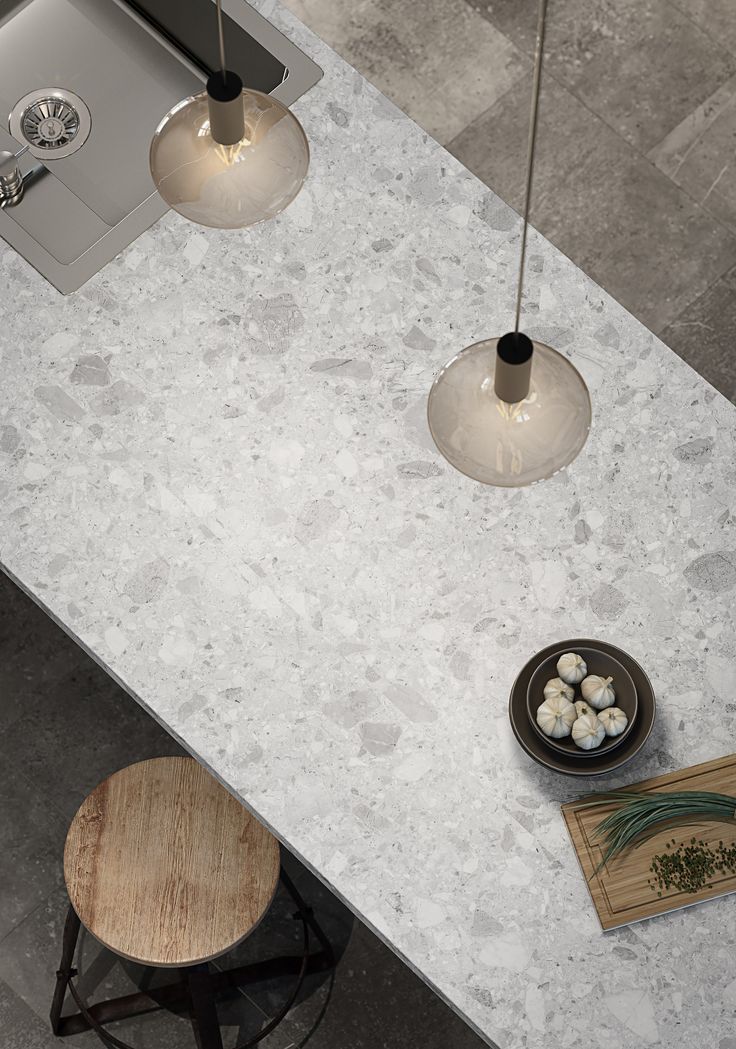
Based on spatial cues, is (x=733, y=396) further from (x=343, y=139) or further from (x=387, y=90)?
(x=343, y=139)

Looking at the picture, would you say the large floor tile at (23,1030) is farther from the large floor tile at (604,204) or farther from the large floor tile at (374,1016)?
the large floor tile at (604,204)

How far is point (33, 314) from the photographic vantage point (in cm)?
236

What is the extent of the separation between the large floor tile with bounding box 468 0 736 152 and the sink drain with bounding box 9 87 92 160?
1.53m

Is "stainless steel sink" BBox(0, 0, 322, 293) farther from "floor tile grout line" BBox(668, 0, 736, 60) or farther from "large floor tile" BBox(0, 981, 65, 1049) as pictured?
"large floor tile" BBox(0, 981, 65, 1049)

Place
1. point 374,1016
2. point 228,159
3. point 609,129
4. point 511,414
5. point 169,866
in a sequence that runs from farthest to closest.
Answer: point 609,129, point 374,1016, point 169,866, point 228,159, point 511,414

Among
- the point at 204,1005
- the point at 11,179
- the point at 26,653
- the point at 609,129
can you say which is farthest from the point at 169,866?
the point at 609,129

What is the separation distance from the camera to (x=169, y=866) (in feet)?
8.82

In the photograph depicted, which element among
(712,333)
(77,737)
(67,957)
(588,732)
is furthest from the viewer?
(712,333)

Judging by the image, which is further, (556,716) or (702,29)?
(702,29)

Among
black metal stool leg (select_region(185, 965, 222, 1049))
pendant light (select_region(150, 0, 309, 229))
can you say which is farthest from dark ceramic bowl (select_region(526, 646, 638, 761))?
black metal stool leg (select_region(185, 965, 222, 1049))

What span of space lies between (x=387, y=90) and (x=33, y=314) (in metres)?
1.69

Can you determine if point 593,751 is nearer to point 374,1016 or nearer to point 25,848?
point 374,1016

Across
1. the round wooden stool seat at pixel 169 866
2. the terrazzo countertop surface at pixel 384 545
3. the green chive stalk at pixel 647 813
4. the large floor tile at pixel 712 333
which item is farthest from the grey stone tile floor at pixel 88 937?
the large floor tile at pixel 712 333

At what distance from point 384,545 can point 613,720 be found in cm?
51
